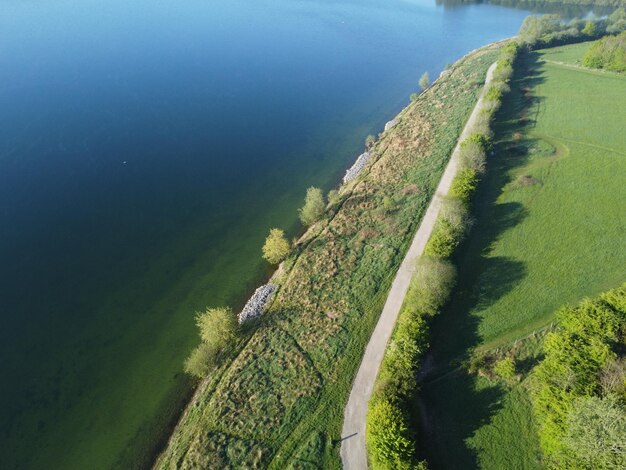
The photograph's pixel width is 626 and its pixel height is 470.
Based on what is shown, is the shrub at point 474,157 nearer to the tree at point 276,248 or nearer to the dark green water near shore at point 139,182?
the dark green water near shore at point 139,182

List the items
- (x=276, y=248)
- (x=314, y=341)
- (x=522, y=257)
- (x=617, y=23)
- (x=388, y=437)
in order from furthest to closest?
(x=617, y=23) < (x=276, y=248) < (x=522, y=257) < (x=314, y=341) < (x=388, y=437)

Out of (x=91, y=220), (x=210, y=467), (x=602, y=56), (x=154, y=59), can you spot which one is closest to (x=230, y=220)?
(x=91, y=220)

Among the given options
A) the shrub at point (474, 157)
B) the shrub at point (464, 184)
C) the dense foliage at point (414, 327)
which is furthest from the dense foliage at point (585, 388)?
the shrub at point (474, 157)

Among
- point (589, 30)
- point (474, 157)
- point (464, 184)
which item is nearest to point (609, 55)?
point (589, 30)

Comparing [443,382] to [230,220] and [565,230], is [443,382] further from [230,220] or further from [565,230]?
[230,220]

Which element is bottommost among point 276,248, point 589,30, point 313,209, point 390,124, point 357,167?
point 357,167

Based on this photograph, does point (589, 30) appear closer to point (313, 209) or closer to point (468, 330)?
point (313, 209)
